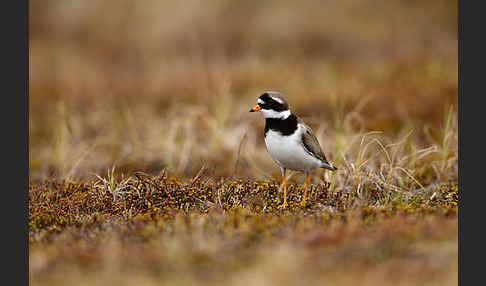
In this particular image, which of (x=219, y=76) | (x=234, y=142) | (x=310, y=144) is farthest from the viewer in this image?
(x=219, y=76)

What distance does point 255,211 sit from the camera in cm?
525

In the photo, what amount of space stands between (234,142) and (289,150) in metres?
3.11

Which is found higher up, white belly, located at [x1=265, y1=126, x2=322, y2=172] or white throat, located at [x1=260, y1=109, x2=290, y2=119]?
white throat, located at [x1=260, y1=109, x2=290, y2=119]

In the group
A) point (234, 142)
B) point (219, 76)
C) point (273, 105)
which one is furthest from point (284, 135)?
point (219, 76)

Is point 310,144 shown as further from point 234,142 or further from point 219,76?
point 219,76

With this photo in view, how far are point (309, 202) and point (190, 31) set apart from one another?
9103mm

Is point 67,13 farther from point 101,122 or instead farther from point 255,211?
point 255,211

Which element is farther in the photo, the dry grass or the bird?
the bird

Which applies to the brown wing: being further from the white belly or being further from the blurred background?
the blurred background

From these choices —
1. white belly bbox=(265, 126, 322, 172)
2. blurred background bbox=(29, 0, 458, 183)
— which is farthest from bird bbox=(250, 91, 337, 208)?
blurred background bbox=(29, 0, 458, 183)

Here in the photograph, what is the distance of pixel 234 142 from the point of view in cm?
837

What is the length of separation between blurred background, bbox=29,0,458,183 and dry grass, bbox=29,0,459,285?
5cm

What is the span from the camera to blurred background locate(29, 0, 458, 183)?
830cm

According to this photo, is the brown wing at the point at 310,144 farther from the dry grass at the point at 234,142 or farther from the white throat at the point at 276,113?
the dry grass at the point at 234,142
